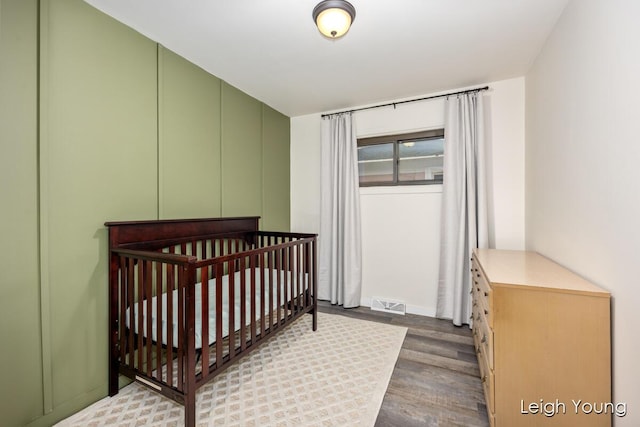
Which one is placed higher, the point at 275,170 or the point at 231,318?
the point at 275,170

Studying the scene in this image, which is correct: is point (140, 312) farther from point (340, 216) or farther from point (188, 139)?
point (340, 216)

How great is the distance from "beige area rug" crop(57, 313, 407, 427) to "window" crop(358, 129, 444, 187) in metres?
1.69

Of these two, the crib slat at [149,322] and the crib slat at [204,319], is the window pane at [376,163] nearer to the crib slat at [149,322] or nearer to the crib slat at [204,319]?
the crib slat at [204,319]

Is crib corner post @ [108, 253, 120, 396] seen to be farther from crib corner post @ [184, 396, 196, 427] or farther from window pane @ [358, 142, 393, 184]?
window pane @ [358, 142, 393, 184]

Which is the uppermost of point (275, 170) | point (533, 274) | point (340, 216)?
point (275, 170)

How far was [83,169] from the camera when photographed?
1.54 metres

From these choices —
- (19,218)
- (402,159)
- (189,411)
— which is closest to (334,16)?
(402,159)

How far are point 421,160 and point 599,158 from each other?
175cm

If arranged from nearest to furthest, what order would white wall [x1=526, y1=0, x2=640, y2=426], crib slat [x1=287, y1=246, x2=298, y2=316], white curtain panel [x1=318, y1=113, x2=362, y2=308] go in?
white wall [x1=526, y1=0, x2=640, y2=426]
crib slat [x1=287, y1=246, x2=298, y2=316]
white curtain panel [x1=318, y1=113, x2=362, y2=308]

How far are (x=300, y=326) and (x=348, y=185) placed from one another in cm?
157

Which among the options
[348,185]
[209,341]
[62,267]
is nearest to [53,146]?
[62,267]

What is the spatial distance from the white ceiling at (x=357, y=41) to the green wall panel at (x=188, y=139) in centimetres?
15

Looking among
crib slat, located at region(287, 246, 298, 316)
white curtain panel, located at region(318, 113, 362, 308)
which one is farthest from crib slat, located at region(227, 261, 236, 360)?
white curtain panel, located at region(318, 113, 362, 308)

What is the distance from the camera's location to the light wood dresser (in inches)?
44.8
